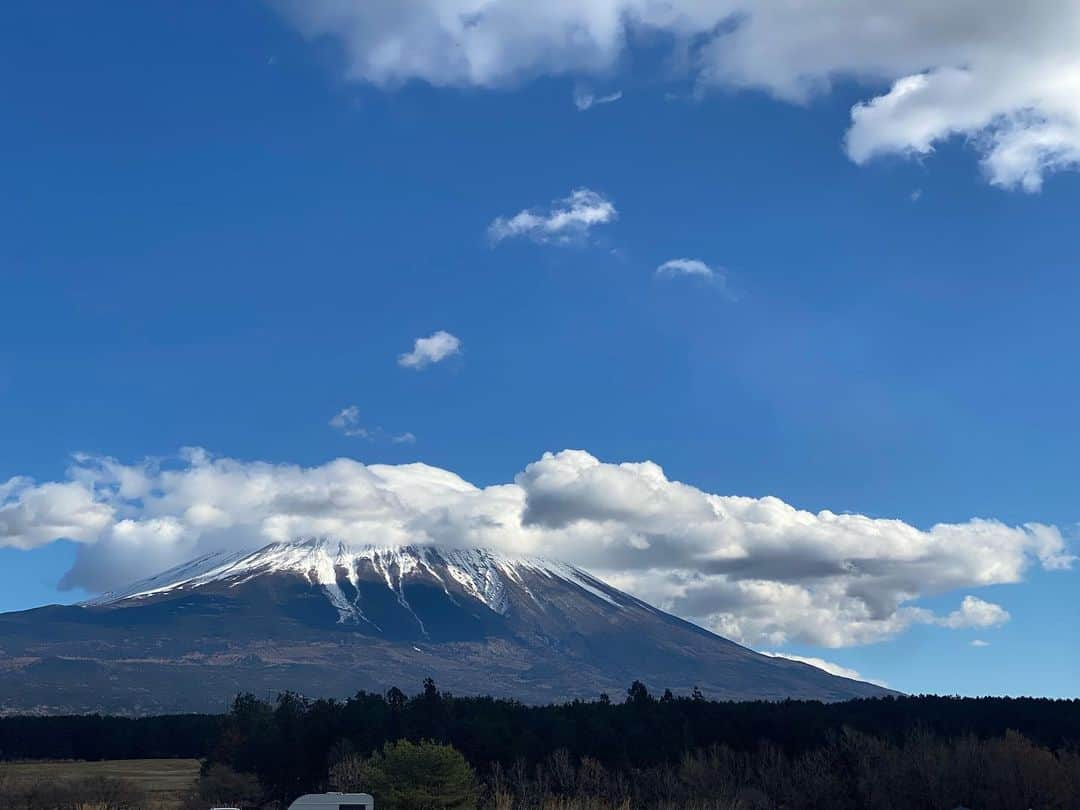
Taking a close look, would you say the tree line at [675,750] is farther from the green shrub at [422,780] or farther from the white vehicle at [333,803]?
the white vehicle at [333,803]

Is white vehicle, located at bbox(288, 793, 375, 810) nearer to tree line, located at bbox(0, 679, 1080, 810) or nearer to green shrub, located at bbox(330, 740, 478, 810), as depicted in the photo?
tree line, located at bbox(0, 679, 1080, 810)

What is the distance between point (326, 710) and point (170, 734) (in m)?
64.1

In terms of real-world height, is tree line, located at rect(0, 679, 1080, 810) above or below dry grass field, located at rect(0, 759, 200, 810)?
above

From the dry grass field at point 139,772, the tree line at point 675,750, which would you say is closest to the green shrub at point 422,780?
the tree line at point 675,750

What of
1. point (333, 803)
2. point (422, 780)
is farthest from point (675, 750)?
point (333, 803)

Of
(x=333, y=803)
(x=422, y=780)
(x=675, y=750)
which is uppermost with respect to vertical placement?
(x=675, y=750)

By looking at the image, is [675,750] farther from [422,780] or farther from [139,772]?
[139,772]

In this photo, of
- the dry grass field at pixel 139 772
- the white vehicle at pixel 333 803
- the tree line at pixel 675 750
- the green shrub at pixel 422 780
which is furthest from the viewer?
the dry grass field at pixel 139 772

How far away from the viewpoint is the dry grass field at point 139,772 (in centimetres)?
11556

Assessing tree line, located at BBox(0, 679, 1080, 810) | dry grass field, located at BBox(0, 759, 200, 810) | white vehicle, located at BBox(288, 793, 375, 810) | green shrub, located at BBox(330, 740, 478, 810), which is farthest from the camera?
dry grass field, located at BBox(0, 759, 200, 810)

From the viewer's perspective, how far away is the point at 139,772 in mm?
146625

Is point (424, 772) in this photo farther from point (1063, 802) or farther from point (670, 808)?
point (1063, 802)

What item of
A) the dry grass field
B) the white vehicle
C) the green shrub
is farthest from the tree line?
the white vehicle

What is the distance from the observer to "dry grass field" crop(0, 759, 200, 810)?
379 feet
